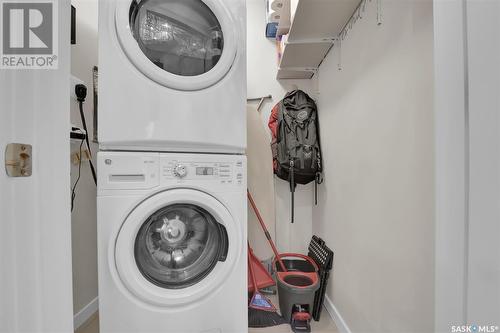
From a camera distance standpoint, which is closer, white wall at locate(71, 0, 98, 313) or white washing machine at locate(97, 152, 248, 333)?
white washing machine at locate(97, 152, 248, 333)

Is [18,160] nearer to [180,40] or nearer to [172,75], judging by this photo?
[172,75]

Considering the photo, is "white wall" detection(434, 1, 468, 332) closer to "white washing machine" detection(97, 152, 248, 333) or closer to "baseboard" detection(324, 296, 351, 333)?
"white washing machine" detection(97, 152, 248, 333)

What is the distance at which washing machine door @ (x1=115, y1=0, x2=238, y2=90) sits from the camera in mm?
864

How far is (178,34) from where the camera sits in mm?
956

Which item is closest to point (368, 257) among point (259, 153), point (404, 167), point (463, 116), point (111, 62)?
point (404, 167)

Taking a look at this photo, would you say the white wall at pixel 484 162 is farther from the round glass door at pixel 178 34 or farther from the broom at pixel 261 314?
the broom at pixel 261 314

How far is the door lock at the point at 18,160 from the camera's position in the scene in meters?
0.35

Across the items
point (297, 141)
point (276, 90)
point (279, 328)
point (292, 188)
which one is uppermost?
point (276, 90)

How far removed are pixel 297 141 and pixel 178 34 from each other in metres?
1.10

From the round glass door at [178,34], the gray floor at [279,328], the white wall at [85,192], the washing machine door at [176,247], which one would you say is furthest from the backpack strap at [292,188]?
the white wall at [85,192]

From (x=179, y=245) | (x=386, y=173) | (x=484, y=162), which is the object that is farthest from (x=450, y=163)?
(x=179, y=245)

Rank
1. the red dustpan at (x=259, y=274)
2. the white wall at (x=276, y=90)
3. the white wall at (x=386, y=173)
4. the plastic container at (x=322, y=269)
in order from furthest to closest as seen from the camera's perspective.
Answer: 1. the white wall at (x=276, y=90)
2. the red dustpan at (x=259, y=274)
3. the plastic container at (x=322, y=269)
4. the white wall at (x=386, y=173)

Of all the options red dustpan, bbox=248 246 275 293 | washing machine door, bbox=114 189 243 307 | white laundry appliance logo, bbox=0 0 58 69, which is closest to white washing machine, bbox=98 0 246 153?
washing machine door, bbox=114 189 243 307

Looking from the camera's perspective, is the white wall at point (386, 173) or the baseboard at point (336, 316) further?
the baseboard at point (336, 316)
